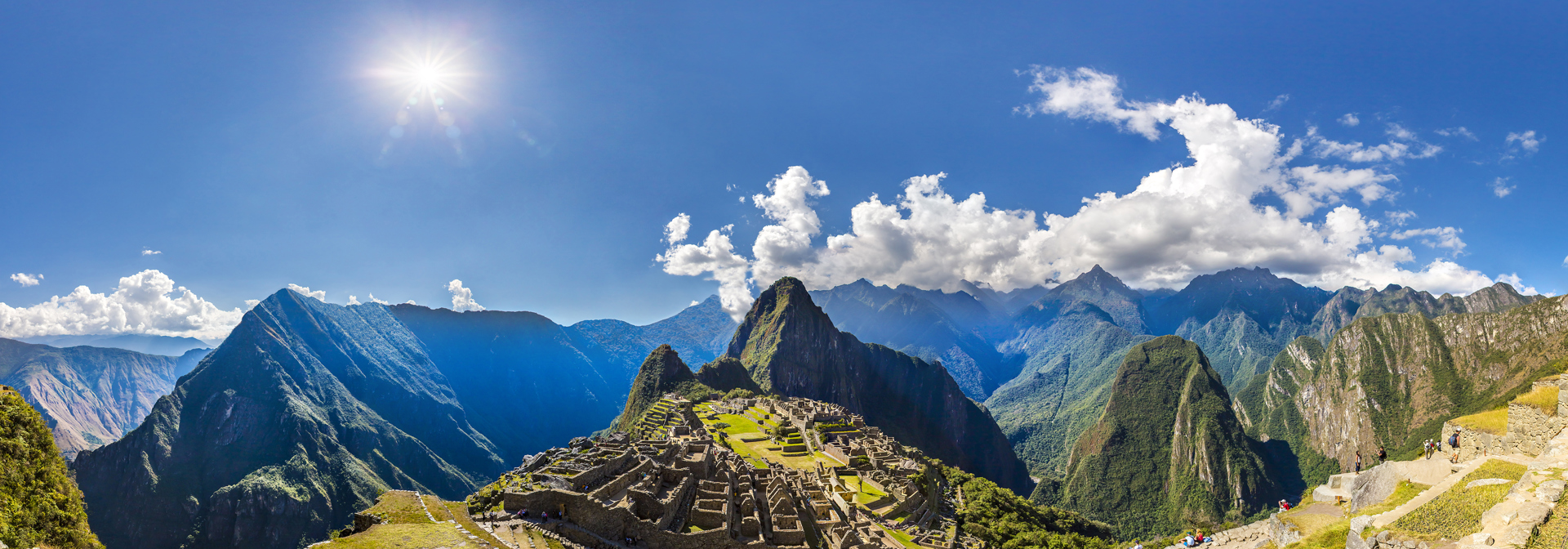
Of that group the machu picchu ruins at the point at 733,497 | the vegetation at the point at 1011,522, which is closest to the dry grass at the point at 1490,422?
the machu picchu ruins at the point at 733,497

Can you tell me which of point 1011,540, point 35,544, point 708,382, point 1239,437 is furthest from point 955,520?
point 1239,437

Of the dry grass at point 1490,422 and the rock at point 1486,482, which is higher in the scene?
the dry grass at point 1490,422

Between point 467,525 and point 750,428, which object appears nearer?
point 467,525

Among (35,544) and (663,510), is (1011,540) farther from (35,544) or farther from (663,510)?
(35,544)

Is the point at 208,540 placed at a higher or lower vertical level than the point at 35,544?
lower

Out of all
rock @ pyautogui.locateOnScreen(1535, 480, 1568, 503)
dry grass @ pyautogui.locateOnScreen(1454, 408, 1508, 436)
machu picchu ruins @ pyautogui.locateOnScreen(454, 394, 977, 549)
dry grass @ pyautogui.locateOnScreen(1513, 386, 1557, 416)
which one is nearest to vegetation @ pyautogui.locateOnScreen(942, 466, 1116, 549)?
machu picchu ruins @ pyautogui.locateOnScreen(454, 394, 977, 549)

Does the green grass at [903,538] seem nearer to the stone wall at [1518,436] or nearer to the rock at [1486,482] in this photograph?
the rock at [1486,482]

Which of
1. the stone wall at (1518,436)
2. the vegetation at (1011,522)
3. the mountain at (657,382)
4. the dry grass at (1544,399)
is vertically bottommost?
the vegetation at (1011,522)
